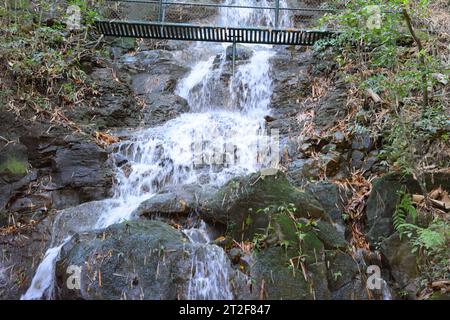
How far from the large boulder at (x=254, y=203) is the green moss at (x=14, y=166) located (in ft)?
9.37

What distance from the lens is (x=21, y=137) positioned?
5.91 meters

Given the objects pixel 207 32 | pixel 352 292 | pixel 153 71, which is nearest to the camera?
pixel 352 292

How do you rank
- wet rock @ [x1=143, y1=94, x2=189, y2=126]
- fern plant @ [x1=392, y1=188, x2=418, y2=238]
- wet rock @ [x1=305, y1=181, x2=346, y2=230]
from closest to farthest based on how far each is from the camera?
fern plant @ [x1=392, y1=188, x2=418, y2=238]
wet rock @ [x1=305, y1=181, x2=346, y2=230]
wet rock @ [x1=143, y1=94, x2=189, y2=126]

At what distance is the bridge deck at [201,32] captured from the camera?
26.7ft

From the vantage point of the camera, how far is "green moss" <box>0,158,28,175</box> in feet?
18.2

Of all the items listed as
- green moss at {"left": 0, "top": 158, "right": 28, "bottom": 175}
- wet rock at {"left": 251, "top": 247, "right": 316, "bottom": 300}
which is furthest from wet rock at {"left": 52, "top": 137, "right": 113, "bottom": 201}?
wet rock at {"left": 251, "top": 247, "right": 316, "bottom": 300}

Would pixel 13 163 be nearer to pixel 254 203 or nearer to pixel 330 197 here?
pixel 254 203

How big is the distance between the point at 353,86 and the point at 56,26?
5.53 meters

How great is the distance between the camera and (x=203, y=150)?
255 inches

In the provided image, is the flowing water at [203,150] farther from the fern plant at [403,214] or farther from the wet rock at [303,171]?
the fern plant at [403,214]

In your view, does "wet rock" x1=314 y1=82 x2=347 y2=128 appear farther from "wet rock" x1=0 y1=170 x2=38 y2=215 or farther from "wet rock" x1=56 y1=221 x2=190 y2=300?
"wet rock" x1=0 y1=170 x2=38 y2=215

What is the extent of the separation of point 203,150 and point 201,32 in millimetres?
3171

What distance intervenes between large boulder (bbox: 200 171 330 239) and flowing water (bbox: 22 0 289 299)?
1.17ft

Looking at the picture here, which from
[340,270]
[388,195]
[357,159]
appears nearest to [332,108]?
[357,159]
